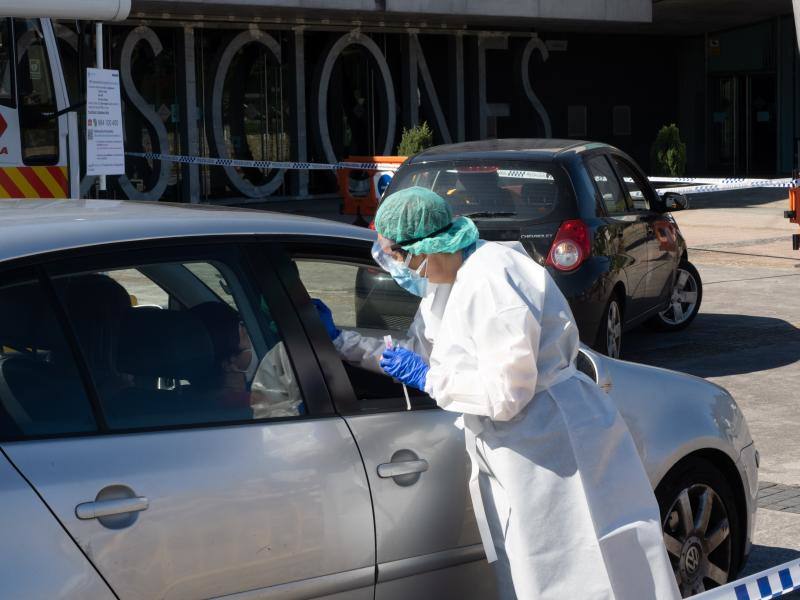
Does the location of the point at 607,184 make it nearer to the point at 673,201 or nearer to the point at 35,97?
the point at 673,201

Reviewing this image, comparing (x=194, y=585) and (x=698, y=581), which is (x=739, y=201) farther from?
(x=194, y=585)

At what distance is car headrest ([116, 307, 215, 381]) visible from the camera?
326 cm

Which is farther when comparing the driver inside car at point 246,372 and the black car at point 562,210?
the black car at point 562,210

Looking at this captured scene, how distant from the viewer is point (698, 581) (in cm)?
446

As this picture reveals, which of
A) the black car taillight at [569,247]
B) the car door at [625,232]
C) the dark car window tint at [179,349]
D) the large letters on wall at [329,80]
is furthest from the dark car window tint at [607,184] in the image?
the large letters on wall at [329,80]

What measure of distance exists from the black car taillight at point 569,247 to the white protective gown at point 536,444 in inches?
191

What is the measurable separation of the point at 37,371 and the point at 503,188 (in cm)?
581

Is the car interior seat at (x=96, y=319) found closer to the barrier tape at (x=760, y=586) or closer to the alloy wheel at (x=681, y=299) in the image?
the barrier tape at (x=760, y=586)

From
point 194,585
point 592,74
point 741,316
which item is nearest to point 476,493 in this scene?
point 194,585

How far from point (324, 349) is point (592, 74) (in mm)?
30218

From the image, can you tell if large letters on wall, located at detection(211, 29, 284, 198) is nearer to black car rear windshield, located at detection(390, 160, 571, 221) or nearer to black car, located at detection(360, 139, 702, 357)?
black car, located at detection(360, 139, 702, 357)

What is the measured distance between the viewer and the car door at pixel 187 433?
9.62ft

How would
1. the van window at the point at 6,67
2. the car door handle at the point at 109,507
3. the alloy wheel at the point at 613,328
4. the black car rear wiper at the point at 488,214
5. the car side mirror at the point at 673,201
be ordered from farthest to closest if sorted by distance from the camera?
the van window at the point at 6,67 < the car side mirror at the point at 673,201 < the alloy wheel at the point at 613,328 < the black car rear wiper at the point at 488,214 < the car door handle at the point at 109,507

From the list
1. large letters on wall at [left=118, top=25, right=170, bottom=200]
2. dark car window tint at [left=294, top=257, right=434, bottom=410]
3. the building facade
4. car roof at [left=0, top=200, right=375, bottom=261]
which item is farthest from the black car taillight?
large letters on wall at [left=118, top=25, right=170, bottom=200]
